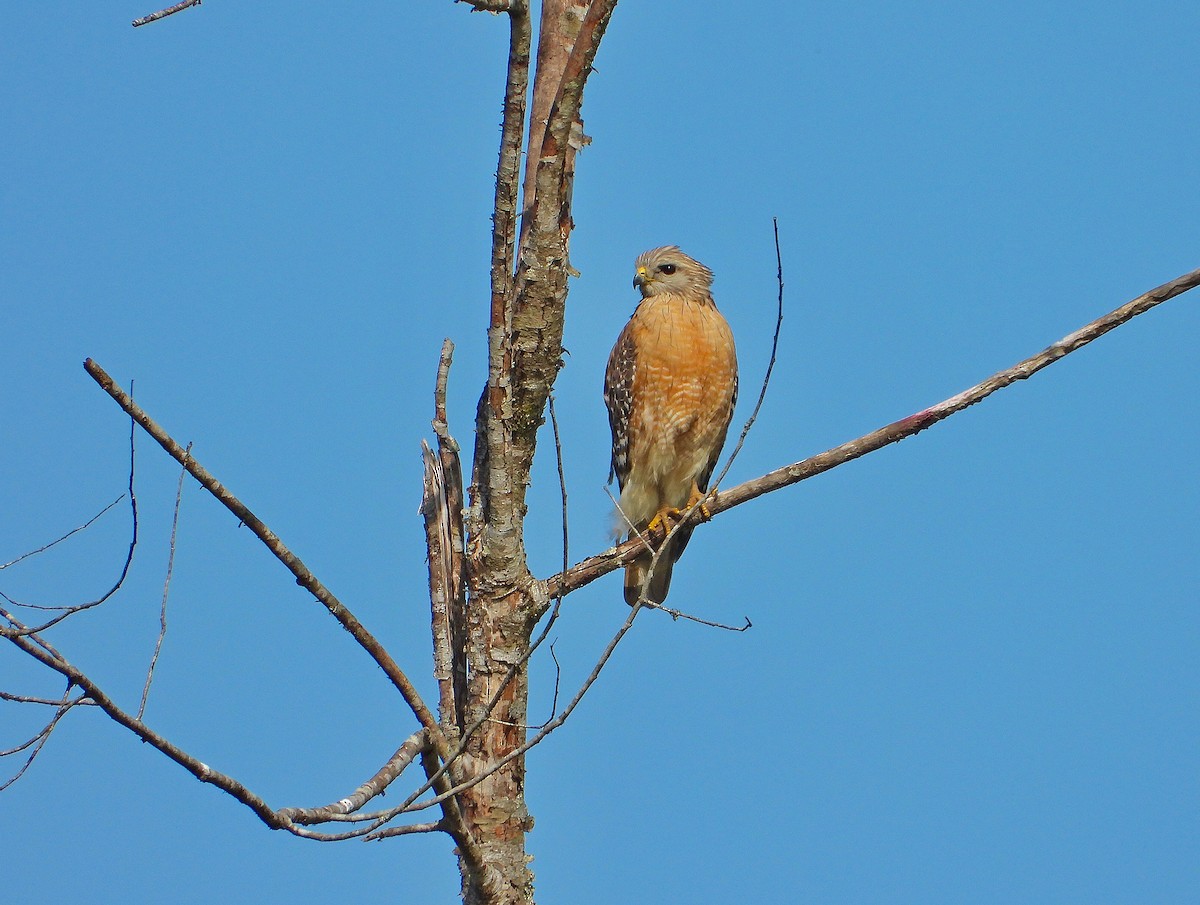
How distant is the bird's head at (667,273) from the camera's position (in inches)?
269

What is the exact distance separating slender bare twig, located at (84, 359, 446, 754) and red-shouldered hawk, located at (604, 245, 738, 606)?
3.32 m

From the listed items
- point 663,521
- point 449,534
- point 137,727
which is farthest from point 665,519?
point 137,727

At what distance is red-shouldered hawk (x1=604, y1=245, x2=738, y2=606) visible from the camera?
6617 millimetres

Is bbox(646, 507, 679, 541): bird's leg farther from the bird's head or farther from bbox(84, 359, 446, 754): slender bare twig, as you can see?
bbox(84, 359, 446, 754): slender bare twig

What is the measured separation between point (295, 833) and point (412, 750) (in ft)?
2.19

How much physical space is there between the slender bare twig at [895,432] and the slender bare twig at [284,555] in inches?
22.5

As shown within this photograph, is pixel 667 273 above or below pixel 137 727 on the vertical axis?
above

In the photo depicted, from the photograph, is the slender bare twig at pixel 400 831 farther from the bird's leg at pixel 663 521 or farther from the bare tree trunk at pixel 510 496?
the bird's leg at pixel 663 521

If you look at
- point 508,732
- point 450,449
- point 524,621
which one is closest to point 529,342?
point 450,449

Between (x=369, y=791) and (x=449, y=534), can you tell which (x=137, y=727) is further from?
(x=449, y=534)

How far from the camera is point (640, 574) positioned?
659 cm

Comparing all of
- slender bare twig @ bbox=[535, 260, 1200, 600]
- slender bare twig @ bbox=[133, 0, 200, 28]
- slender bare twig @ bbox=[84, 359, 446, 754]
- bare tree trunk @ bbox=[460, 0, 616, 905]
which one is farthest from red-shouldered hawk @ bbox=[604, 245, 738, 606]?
slender bare twig @ bbox=[133, 0, 200, 28]

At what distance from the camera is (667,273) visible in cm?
687

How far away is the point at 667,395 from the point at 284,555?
12.7ft
